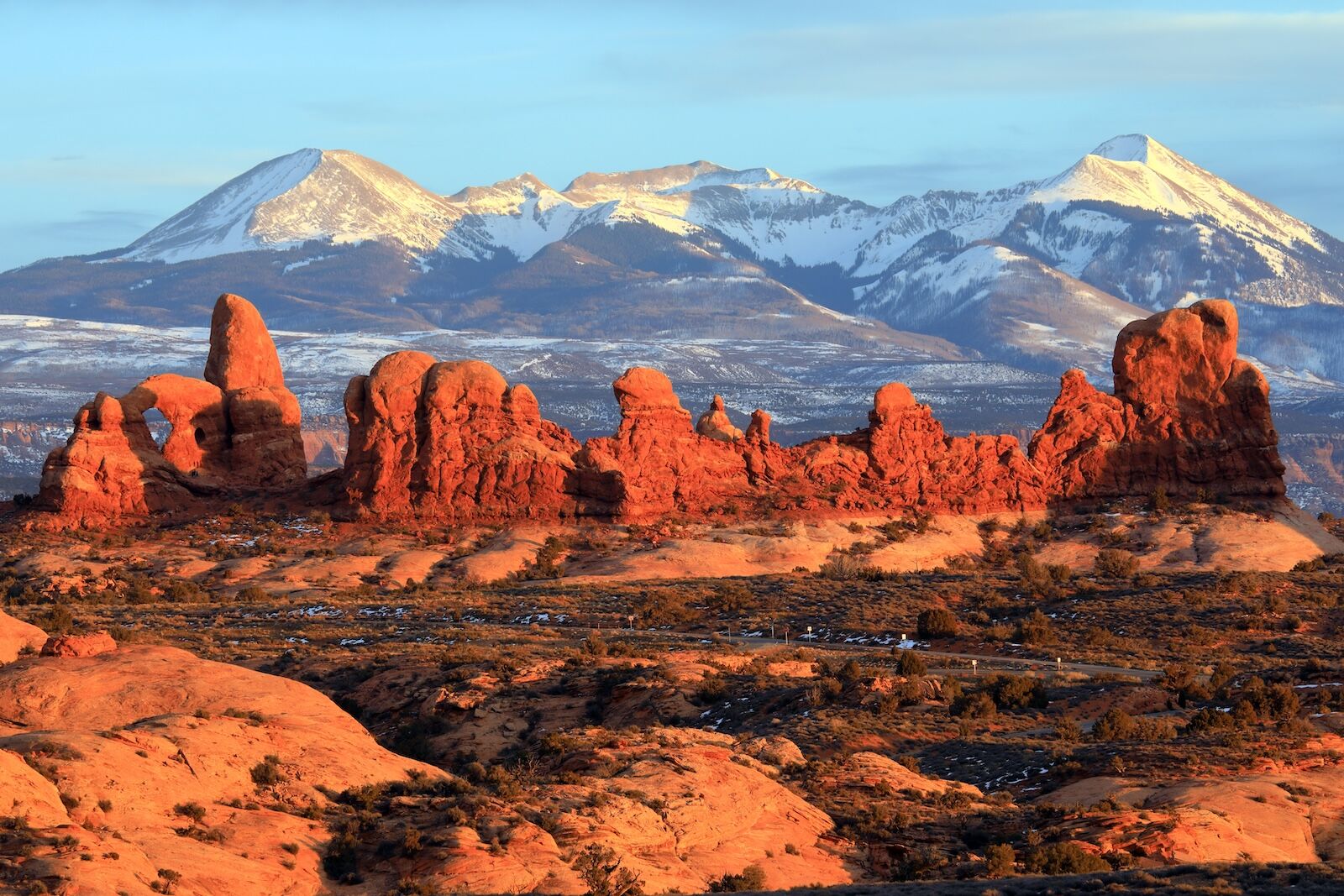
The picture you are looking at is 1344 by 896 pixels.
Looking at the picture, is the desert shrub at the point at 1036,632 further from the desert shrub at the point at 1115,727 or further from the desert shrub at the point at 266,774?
the desert shrub at the point at 266,774

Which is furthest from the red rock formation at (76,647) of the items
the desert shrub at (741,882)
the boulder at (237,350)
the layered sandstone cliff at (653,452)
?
the boulder at (237,350)

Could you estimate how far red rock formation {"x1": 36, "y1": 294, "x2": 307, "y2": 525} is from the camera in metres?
89.8

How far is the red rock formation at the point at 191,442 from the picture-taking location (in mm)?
89812

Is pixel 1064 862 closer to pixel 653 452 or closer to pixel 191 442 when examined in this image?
pixel 653 452

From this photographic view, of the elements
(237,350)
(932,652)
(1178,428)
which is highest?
(237,350)

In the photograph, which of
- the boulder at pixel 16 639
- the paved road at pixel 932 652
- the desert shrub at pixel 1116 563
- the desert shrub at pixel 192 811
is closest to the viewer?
the desert shrub at pixel 192 811

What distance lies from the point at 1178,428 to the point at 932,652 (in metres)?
31.7

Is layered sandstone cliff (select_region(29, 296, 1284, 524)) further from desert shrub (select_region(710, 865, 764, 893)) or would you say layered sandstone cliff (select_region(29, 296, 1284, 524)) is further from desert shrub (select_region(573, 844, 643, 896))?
desert shrub (select_region(573, 844, 643, 896))

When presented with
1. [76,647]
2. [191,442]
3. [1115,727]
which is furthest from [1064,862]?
[191,442]

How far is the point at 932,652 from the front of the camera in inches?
2552

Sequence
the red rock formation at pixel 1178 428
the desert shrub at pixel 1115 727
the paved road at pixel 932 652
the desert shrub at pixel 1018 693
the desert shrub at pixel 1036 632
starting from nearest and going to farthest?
1. the desert shrub at pixel 1115 727
2. the desert shrub at pixel 1018 693
3. the paved road at pixel 932 652
4. the desert shrub at pixel 1036 632
5. the red rock formation at pixel 1178 428

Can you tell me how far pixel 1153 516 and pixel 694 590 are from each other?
22.6 metres

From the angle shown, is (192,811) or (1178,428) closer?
(192,811)

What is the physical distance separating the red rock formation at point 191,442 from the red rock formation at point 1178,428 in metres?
32.4
